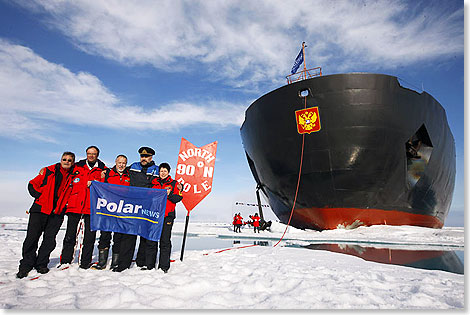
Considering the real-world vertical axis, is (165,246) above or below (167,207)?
below

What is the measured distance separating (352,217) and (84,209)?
826cm

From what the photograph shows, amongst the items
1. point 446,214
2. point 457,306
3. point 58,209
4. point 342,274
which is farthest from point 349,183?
point 446,214

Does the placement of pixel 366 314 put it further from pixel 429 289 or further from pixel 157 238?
pixel 157 238

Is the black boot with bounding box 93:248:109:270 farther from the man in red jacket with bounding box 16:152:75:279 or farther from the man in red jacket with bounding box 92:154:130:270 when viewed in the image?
the man in red jacket with bounding box 16:152:75:279

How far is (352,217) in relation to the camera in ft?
28.8

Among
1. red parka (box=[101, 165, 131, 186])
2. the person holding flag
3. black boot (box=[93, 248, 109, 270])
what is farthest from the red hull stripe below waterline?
black boot (box=[93, 248, 109, 270])

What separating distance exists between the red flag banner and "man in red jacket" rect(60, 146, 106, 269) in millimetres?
1646

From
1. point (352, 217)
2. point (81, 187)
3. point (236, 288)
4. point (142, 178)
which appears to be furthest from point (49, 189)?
point (352, 217)

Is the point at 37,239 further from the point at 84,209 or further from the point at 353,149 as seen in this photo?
the point at 353,149

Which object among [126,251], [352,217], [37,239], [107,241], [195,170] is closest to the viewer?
[37,239]

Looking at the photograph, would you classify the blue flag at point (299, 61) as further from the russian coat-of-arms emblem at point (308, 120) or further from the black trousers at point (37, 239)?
the black trousers at point (37, 239)

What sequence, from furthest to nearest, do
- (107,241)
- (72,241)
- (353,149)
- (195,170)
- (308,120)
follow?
(308,120) < (353,149) < (195,170) < (107,241) < (72,241)

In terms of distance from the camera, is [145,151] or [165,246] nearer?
[165,246]

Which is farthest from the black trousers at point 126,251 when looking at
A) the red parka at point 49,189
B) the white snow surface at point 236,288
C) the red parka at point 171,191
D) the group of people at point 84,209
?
the red parka at point 49,189
